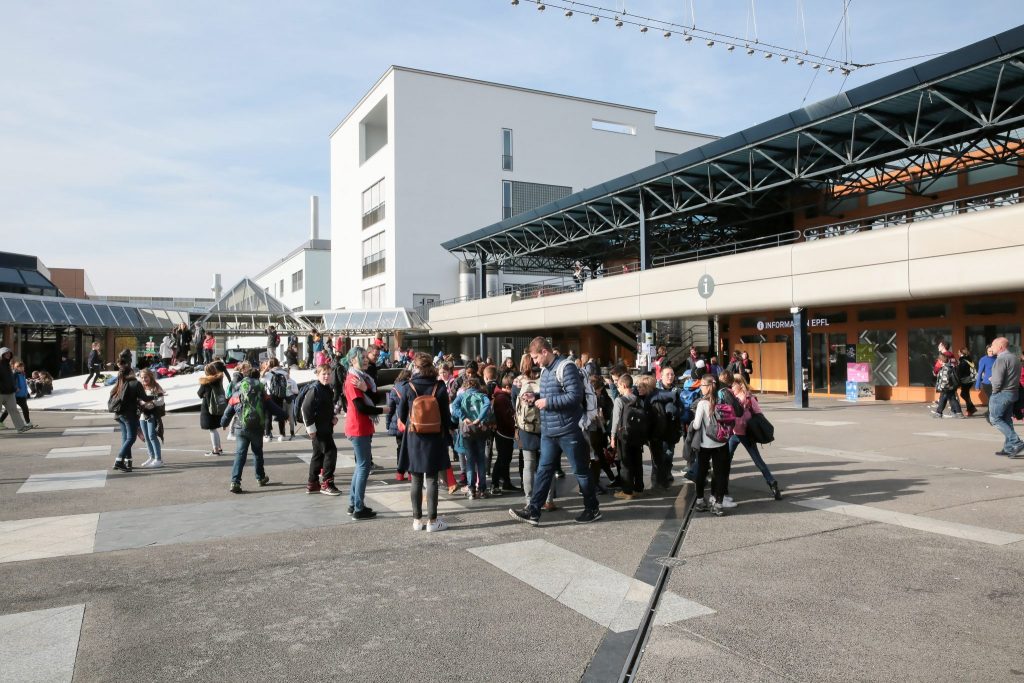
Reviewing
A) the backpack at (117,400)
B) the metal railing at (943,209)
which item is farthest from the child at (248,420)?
the metal railing at (943,209)

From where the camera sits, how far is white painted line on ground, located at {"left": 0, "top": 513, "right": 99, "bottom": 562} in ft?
20.6

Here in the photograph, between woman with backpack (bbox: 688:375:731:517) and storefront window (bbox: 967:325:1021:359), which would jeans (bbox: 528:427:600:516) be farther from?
storefront window (bbox: 967:325:1021:359)

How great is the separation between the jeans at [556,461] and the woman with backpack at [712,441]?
139 centimetres

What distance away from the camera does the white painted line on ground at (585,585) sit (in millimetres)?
4625

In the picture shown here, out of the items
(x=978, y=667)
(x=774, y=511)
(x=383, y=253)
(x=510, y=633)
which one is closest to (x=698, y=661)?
(x=510, y=633)

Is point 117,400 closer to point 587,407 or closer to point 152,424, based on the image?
point 152,424

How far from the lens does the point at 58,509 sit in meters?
8.13

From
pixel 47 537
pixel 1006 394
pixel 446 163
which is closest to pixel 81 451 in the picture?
pixel 47 537

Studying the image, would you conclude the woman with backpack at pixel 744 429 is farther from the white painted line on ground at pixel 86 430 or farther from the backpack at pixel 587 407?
the white painted line on ground at pixel 86 430

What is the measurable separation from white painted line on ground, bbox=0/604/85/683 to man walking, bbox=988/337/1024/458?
11.9m

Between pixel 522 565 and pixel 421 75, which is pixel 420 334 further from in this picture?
pixel 522 565

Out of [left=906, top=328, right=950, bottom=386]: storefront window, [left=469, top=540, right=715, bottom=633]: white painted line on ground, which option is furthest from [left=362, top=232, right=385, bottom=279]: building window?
[left=469, top=540, right=715, bottom=633]: white painted line on ground

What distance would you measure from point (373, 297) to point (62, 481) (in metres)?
43.5

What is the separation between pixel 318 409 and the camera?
8664 millimetres
